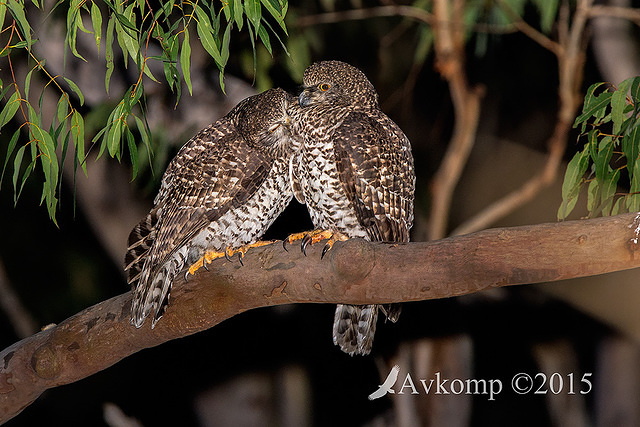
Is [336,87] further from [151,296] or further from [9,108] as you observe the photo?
[9,108]

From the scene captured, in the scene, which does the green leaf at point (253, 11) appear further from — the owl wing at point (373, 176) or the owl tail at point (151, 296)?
the owl tail at point (151, 296)

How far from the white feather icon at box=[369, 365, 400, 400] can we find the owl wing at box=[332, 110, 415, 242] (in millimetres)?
1475


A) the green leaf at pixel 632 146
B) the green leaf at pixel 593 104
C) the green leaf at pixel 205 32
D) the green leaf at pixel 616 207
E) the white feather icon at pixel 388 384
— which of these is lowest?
the white feather icon at pixel 388 384

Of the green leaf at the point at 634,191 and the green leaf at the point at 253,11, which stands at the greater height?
the green leaf at the point at 253,11

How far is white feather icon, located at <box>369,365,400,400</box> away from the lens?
3.49 meters

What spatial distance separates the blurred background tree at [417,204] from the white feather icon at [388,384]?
50mm

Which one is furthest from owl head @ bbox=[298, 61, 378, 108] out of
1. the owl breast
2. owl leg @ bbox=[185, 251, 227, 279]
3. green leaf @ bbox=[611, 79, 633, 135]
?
green leaf @ bbox=[611, 79, 633, 135]

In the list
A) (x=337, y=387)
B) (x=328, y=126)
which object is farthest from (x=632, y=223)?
(x=337, y=387)

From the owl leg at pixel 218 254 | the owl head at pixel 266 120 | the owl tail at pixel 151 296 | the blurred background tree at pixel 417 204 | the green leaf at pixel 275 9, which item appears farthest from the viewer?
the blurred background tree at pixel 417 204

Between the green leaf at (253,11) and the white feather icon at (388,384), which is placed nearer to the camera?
the green leaf at (253,11)

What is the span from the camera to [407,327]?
12.2 ft

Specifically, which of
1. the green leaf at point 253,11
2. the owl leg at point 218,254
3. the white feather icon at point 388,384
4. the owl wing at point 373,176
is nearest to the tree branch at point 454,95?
the white feather icon at point 388,384

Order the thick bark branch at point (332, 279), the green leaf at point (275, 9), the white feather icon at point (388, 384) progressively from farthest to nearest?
1. the white feather icon at point (388, 384)
2. the green leaf at point (275, 9)
3. the thick bark branch at point (332, 279)

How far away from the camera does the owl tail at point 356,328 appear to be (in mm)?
2234
